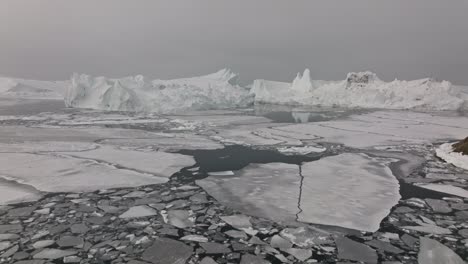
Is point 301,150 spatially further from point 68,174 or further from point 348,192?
point 68,174

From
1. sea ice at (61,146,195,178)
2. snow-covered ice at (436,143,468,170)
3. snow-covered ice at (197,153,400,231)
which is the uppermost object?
snow-covered ice at (436,143,468,170)

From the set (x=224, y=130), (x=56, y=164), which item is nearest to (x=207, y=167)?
(x=56, y=164)

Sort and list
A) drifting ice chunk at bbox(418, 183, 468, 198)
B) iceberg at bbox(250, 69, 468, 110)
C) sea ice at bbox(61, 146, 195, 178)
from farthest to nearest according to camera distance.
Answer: iceberg at bbox(250, 69, 468, 110)
sea ice at bbox(61, 146, 195, 178)
drifting ice chunk at bbox(418, 183, 468, 198)

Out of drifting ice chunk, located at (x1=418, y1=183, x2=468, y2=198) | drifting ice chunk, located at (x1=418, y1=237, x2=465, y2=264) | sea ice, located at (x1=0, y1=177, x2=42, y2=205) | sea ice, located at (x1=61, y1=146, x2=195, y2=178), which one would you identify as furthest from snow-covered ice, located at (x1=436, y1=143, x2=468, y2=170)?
sea ice, located at (x1=0, y1=177, x2=42, y2=205)

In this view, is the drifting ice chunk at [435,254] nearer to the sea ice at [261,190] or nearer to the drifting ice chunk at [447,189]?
the sea ice at [261,190]

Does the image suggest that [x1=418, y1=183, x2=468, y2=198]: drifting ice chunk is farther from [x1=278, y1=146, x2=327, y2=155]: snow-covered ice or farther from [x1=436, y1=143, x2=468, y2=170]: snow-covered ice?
[x1=278, y1=146, x2=327, y2=155]: snow-covered ice

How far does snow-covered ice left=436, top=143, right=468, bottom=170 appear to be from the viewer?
8359 millimetres

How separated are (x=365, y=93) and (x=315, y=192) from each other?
35.0m

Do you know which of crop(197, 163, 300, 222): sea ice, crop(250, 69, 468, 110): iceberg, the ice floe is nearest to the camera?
crop(197, 163, 300, 222): sea ice

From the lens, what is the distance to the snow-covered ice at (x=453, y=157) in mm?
8359

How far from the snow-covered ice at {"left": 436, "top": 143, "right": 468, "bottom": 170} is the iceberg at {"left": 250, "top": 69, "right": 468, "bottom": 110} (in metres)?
27.0

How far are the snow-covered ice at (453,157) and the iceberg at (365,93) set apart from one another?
2699 centimetres

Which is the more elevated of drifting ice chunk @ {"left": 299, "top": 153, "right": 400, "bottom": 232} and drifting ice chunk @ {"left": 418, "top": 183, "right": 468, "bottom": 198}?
drifting ice chunk @ {"left": 418, "top": 183, "right": 468, "bottom": 198}

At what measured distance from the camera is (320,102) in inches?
1542
